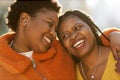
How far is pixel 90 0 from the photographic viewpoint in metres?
8.60

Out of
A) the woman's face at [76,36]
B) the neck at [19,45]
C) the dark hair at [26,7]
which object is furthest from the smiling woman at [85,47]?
the neck at [19,45]

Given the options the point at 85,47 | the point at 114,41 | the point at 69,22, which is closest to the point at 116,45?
the point at 114,41

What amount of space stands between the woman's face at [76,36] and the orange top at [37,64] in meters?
0.09

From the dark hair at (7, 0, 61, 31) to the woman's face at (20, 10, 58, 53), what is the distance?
4 centimetres

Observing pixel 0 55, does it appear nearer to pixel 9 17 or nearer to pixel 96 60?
pixel 9 17

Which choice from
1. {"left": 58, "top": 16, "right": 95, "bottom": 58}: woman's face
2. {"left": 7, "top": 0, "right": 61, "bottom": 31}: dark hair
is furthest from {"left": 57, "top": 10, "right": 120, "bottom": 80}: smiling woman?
{"left": 7, "top": 0, "right": 61, "bottom": 31}: dark hair

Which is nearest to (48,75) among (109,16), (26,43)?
(26,43)

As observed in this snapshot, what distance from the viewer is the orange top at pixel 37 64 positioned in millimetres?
2326

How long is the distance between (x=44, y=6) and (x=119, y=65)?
1.91 ft

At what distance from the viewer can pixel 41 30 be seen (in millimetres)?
2391

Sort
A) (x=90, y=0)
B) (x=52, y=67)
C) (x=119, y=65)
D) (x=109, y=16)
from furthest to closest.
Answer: (x=109, y=16)
(x=90, y=0)
(x=52, y=67)
(x=119, y=65)

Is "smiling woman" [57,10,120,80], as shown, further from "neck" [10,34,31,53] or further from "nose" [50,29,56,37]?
"neck" [10,34,31,53]

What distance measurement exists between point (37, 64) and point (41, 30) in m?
0.21

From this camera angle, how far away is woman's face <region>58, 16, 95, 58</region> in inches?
95.4
